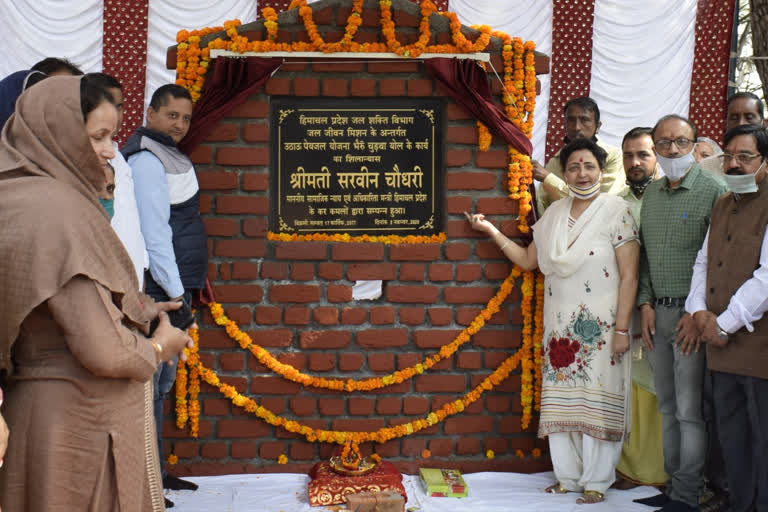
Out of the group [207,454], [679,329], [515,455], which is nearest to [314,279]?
[207,454]

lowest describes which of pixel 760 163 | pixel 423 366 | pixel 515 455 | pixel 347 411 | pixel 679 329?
pixel 515 455

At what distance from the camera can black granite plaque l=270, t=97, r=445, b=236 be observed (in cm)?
402

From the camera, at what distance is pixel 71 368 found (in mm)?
1896

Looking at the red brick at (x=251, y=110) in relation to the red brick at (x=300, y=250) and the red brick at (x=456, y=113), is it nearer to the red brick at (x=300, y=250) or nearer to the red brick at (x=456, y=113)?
the red brick at (x=300, y=250)

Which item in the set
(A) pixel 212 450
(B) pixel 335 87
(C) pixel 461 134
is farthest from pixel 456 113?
(A) pixel 212 450

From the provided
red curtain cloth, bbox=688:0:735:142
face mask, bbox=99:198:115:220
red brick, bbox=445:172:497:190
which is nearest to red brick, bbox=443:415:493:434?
red brick, bbox=445:172:497:190

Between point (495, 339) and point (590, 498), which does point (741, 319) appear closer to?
point (590, 498)

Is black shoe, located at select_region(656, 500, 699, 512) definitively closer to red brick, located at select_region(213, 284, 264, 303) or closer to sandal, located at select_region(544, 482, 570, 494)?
sandal, located at select_region(544, 482, 570, 494)

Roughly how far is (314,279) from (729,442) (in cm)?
228

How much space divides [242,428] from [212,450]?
213 mm

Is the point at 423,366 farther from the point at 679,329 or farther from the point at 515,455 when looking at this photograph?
the point at 679,329

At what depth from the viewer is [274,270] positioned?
158 inches

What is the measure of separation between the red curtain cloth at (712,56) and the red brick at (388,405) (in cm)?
520

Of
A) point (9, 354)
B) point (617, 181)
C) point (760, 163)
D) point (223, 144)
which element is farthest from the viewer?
point (617, 181)
